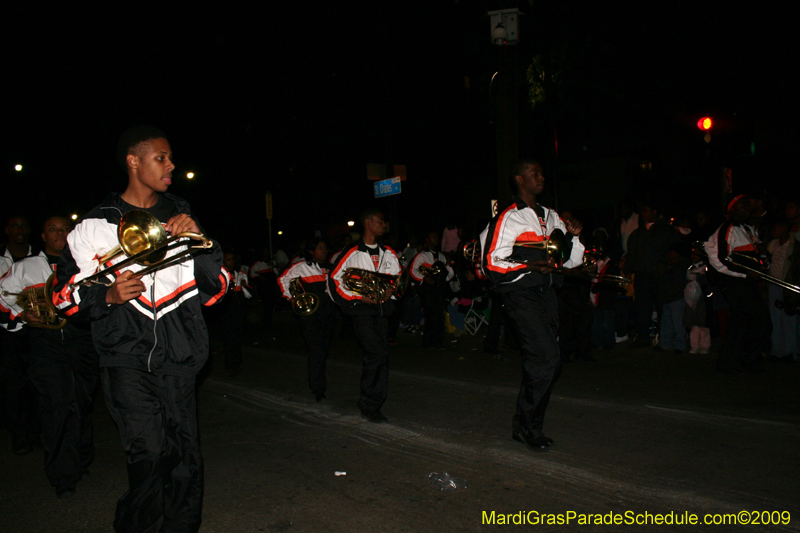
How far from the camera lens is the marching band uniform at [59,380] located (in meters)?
4.53

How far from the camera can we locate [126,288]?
116 inches

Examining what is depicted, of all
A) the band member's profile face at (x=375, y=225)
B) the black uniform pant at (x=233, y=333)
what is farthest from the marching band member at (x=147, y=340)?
the black uniform pant at (x=233, y=333)

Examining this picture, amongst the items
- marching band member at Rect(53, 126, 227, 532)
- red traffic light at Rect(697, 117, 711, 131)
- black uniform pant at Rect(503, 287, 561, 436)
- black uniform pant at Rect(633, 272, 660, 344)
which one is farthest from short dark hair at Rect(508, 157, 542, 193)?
black uniform pant at Rect(633, 272, 660, 344)

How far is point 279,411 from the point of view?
6785 mm

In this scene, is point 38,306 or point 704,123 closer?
point 38,306

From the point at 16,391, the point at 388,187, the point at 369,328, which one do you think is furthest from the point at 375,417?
the point at 388,187

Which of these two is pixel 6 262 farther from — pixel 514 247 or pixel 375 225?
pixel 514 247

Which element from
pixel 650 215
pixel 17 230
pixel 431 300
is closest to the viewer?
pixel 17 230

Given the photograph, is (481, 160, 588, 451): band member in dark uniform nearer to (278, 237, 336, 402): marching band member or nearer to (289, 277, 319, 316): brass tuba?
(278, 237, 336, 402): marching band member

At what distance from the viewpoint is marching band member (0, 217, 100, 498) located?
178 inches

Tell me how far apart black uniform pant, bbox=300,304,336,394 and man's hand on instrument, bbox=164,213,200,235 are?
4.19 m

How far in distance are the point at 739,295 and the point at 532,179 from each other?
375 centimetres

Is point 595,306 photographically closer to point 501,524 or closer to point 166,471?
point 501,524

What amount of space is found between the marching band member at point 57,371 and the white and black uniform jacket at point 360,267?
2.28m
